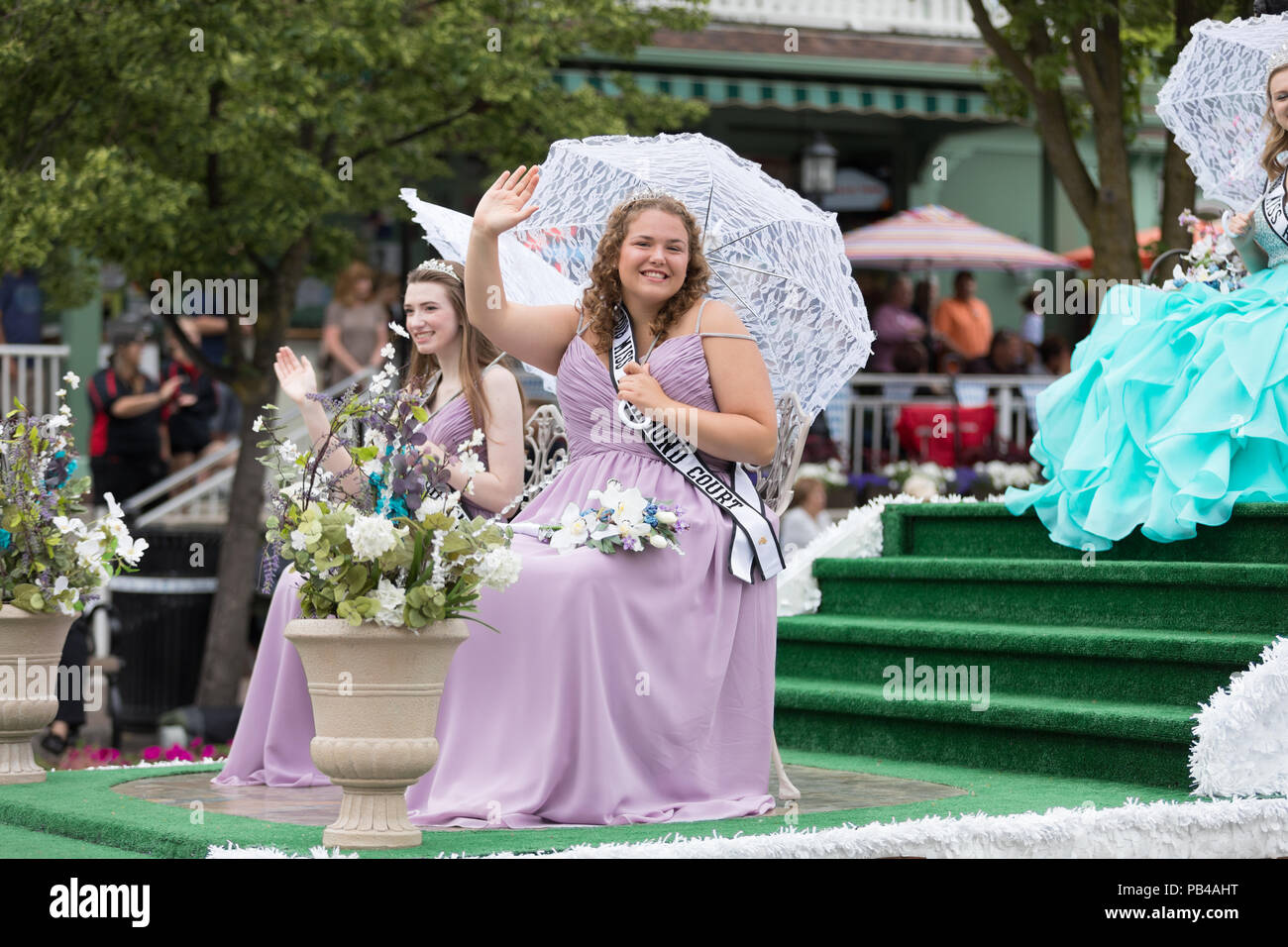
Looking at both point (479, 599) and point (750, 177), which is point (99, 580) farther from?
point (750, 177)

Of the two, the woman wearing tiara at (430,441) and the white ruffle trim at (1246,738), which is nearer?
the white ruffle trim at (1246,738)

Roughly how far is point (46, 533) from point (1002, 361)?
9987 millimetres

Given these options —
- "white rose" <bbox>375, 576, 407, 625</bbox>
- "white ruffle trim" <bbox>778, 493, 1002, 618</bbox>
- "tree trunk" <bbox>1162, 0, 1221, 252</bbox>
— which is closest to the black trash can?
"white ruffle trim" <bbox>778, 493, 1002, 618</bbox>

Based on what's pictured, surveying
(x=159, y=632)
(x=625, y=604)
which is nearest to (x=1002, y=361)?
(x=159, y=632)

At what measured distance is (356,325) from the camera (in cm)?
1434

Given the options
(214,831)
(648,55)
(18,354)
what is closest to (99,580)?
(214,831)

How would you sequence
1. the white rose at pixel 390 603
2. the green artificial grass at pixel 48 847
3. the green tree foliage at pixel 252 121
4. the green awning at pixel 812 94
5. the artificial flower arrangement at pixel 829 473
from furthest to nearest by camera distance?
the green awning at pixel 812 94 → the artificial flower arrangement at pixel 829 473 → the green tree foliage at pixel 252 121 → the green artificial grass at pixel 48 847 → the white rose at pixel 390 603

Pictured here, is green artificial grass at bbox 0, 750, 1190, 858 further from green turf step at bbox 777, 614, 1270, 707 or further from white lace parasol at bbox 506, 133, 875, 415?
white lace parasol at bbox 506, 133, 875, 415

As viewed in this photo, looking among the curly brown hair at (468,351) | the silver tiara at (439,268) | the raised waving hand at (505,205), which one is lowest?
the curly brown hair at (468,351)

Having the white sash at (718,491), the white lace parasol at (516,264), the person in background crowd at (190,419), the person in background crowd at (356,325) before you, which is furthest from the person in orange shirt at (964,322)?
the white sash at (718,491)

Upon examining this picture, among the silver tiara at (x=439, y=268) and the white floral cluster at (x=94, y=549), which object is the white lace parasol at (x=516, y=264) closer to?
the silver tiara at (x=439, y=268)

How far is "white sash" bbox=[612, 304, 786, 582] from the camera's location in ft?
19.2

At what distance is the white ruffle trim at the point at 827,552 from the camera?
26.5ft
